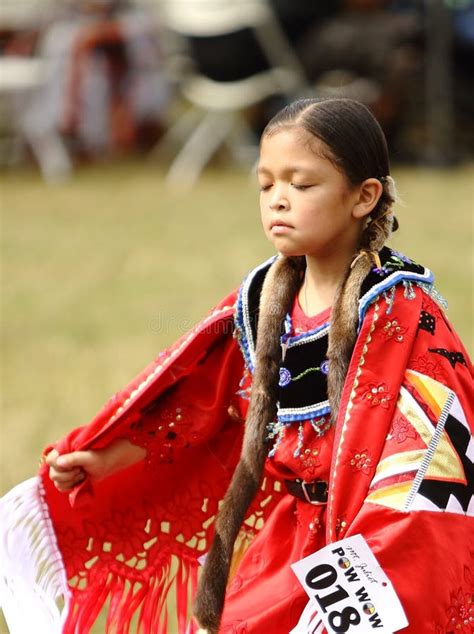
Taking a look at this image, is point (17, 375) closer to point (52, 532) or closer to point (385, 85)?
point (52, 532)

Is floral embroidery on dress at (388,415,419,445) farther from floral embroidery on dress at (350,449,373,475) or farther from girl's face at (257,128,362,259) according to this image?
girl's face at (257,128,362,259)

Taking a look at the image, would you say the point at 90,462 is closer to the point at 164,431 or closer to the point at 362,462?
the point at 164,431

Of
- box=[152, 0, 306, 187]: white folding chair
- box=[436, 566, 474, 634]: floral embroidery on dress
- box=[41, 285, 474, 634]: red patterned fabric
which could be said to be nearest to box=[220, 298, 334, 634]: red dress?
box=[41, 285, 474, 634]: red patterned fabric

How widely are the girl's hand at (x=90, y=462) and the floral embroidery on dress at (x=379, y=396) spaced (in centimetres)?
60

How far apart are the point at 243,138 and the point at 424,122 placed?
1.45 m

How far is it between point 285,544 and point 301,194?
678mm

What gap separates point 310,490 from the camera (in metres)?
1.97

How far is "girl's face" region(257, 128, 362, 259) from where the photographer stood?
1.80 meters

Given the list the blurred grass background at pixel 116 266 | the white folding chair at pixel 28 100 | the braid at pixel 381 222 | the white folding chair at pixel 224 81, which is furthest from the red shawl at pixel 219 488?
the white folding chair at pixel 28 100

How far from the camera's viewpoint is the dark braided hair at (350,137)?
5.93 feet

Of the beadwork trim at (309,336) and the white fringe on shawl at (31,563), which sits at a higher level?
the beadwork trim at (309,336)

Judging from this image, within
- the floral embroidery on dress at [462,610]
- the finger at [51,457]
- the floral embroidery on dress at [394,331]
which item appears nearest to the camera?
the floral embroidery on dress at [462,610]

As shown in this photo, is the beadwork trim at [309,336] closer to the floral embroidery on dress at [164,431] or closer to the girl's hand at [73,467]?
the floral embroidery on dress at [164,431]

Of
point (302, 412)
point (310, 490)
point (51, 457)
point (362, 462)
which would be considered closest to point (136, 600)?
point (51, 457)
